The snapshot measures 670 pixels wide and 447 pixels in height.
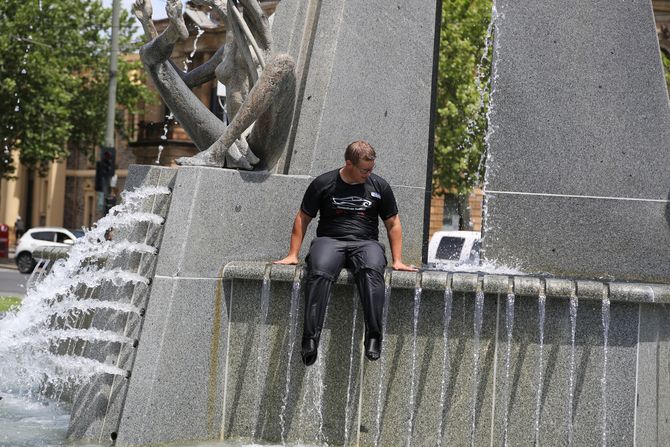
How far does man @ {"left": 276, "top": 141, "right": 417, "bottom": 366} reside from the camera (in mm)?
7957

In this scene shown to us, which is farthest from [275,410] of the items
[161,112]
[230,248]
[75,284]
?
[161,112]

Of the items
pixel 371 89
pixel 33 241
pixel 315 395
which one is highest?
pixel 33 241

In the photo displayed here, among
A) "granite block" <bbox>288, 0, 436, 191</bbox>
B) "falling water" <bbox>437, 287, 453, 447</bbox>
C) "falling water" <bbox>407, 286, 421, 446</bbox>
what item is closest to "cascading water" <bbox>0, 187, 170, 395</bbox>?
"granite block" <bbox>288, 0, 436, 191</bbox>

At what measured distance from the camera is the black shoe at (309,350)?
7.96 meters

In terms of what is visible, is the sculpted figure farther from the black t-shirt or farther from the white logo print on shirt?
the white logo print on shirt

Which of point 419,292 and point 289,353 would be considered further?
point 289,353

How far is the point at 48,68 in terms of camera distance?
138ft

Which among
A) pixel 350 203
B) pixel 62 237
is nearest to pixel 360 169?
pixel 350 203

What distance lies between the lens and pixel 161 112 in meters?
58.9

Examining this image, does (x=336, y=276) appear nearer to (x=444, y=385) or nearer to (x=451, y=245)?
(x=444, y=385)

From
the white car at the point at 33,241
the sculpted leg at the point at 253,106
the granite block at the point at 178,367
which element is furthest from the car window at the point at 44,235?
the granite block at the point at 178,367

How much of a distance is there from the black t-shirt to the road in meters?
16.1

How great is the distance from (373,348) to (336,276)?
540 millimetres

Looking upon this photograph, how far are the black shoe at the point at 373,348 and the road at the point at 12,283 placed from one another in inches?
655
